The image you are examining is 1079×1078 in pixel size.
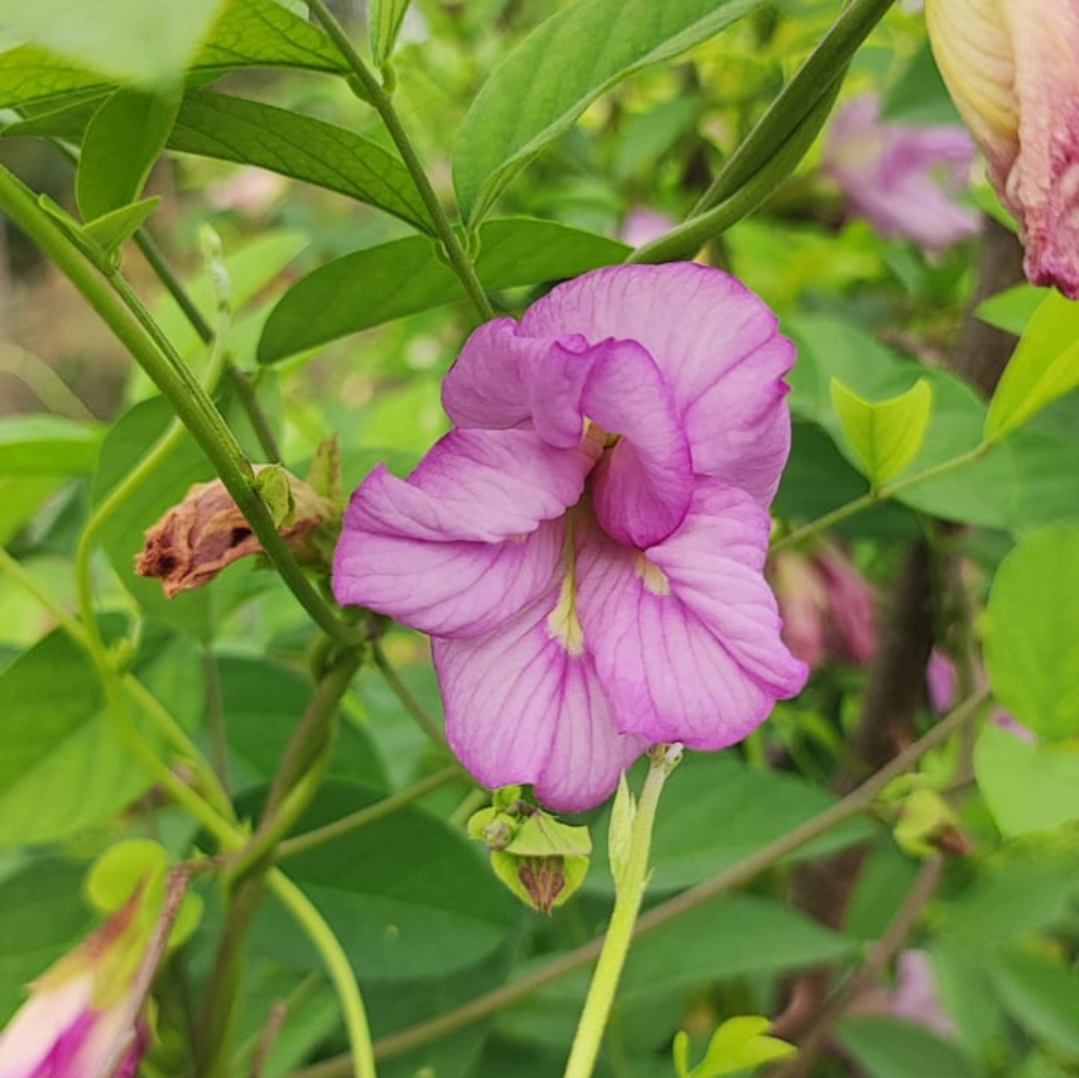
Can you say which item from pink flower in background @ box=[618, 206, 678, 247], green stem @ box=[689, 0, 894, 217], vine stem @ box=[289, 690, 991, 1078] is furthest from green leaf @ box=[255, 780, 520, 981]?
pink flower in background @ box=[618, 206, 678, 247]

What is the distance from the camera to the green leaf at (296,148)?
30 cm

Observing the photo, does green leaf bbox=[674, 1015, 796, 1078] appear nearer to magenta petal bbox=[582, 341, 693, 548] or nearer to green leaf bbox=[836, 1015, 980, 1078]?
magenta petal bbox=[582, 341, 693, 548]

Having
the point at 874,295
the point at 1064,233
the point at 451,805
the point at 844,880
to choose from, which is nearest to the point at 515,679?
the point at 1064,233

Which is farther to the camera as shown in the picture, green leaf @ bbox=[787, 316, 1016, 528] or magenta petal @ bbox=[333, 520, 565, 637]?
green leaf @ bbox=[787, 316, 1016, 528]

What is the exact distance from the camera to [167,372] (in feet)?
0.92

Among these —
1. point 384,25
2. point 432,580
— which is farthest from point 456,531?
point 384,25

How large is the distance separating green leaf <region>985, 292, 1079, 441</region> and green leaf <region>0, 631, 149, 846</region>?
0.27 metres

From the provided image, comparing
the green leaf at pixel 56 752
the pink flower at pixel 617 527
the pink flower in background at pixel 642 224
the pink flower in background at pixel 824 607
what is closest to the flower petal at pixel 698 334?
the pink flower at pixel 617 527

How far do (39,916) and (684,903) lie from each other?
0.68ft

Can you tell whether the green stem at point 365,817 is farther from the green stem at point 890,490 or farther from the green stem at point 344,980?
the green stem at point 890,490

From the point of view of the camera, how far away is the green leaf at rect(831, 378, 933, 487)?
1.27ft

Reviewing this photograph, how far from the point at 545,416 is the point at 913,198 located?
613mm

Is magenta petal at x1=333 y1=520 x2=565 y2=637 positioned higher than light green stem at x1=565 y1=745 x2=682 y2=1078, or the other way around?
magenta petal at x1=333 y1=520 x2=565 y2=637

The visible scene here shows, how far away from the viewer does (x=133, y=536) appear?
1.38 ft
